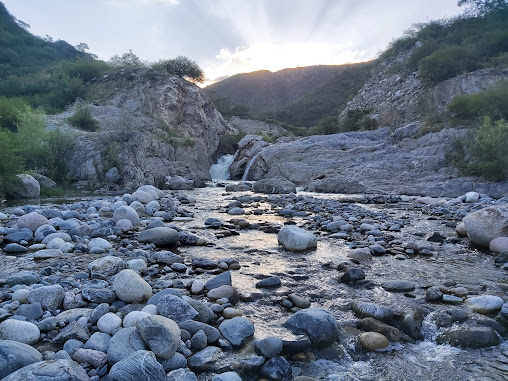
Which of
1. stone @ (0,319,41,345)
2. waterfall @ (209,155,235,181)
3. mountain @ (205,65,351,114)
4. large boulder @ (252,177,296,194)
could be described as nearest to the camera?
stone @ (0,319,41,345)

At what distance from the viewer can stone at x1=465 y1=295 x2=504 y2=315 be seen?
3686 mm

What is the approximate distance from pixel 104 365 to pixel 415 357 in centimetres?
246

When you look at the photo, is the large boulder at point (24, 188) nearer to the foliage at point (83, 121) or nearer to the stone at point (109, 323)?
the foliage at point (83, 121)

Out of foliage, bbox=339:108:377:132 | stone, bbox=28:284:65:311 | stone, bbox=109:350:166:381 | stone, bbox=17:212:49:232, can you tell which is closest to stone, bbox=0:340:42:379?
stone, bbox=109:350:166:381

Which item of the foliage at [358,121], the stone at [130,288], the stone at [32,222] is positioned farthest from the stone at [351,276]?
the foliage at [358,121]

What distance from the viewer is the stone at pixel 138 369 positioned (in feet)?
7.57

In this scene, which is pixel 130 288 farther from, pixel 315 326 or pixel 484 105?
pixel 484 105

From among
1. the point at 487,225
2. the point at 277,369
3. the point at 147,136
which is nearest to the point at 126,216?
the point at 277,369

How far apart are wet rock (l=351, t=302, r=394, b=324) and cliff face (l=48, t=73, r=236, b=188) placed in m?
14.4

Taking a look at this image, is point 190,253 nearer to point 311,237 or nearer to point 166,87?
point 311,237

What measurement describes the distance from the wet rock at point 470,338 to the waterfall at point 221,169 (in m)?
26.8

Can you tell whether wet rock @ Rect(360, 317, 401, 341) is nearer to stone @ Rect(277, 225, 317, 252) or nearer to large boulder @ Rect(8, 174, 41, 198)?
stone @ Rect(277, 225, 317, 252)

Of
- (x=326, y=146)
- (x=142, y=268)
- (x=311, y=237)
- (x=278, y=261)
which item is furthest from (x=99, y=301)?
(x=326, y=146)

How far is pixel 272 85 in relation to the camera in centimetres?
10525
